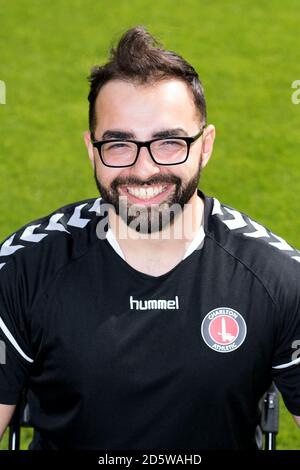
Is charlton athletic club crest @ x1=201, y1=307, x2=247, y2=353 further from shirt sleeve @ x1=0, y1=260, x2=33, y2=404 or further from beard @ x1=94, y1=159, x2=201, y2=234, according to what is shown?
shirt sleeve @ x1=0, y1=260, x2=33, y2=404

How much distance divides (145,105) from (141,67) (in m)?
0.13

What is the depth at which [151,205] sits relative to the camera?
2.78m

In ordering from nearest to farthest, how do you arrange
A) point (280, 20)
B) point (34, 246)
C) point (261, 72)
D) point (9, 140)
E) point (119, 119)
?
point (119, 119) → point (34, 246) → point (9, 140) → point (261, 72) → point (280, 20)

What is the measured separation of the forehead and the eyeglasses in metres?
0.05

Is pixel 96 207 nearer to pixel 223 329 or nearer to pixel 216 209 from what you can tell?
pixel 216 209

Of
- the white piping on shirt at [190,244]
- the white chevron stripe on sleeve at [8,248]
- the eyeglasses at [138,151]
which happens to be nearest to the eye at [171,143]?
the eyeglasses at [138,151]

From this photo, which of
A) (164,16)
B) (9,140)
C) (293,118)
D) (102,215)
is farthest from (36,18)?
(102,215)

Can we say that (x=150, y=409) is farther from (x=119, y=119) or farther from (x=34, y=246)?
(x=119, y=119)

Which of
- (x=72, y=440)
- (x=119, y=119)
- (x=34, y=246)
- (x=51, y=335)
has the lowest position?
(x=72, y=440)

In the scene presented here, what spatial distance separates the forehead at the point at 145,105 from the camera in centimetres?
277

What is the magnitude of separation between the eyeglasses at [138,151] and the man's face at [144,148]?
0.02 meters

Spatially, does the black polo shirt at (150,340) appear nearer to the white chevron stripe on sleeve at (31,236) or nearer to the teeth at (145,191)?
the white chevron stripe on sleeve at (31,236)

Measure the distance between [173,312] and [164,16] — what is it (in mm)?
6307

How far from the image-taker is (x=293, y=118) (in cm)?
733
